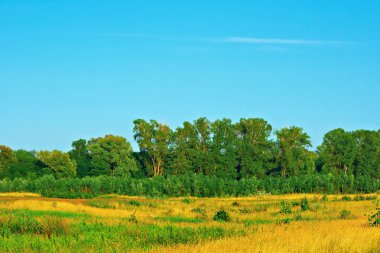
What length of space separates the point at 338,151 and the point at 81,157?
163 ft

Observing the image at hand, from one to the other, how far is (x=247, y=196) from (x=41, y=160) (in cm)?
3651

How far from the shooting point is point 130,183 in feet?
244

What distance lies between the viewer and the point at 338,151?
104 metres

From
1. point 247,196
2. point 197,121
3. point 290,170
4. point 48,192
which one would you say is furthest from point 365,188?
point 48,192

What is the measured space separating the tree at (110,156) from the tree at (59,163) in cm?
478

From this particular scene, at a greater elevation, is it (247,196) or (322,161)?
(322,161)

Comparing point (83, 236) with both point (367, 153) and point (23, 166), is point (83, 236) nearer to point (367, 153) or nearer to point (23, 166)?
point (23, 166)

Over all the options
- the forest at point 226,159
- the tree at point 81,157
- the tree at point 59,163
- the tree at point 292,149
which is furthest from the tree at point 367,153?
the tree at point 59,163

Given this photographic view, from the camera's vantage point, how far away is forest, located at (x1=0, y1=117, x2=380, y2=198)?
84.8 meters

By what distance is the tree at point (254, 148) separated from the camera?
9475cm

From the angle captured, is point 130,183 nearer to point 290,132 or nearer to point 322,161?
point 290,132

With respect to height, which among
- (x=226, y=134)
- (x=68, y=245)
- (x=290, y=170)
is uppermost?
(x=226, y=134)

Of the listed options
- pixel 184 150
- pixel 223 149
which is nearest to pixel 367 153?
pixel 223 149

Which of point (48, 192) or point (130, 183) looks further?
point (130, 183)
